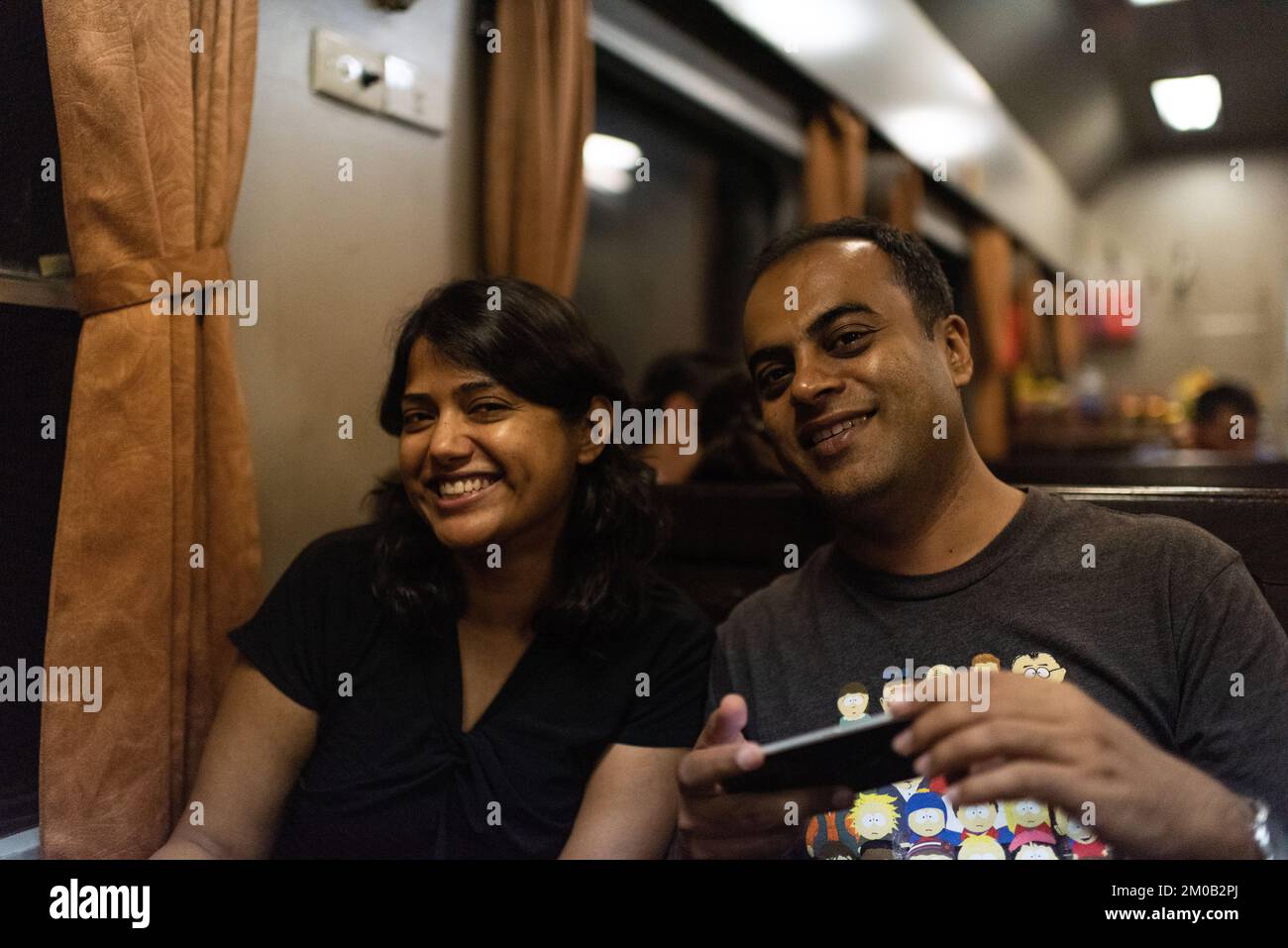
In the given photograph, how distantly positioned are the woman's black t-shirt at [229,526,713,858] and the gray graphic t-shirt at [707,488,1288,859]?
0.48 feet

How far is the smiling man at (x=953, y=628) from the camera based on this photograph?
0.67m

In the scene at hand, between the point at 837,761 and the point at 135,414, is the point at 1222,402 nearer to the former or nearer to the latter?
the point at 837,761

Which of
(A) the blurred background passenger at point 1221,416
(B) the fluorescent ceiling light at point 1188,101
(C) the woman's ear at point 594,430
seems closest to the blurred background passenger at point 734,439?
(C) the woman's ear at point 594,430

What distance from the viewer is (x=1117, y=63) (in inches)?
173

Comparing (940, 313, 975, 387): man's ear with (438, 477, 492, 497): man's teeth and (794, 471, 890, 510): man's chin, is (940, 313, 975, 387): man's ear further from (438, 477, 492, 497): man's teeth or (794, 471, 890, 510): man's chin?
(438, 477, 492, 497): man's teeth

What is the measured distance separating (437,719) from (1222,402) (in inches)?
150

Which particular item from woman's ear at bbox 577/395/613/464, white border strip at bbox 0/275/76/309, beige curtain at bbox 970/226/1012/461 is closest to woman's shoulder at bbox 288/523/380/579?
woman's ear at bbox 577/395/613/464

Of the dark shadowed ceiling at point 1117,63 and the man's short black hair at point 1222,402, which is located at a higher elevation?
the dark shadowed ceiling at point 1117,63

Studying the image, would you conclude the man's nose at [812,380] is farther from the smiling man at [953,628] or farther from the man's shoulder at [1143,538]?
the man's shoulder at [1143,538]

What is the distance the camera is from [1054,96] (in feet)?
15.2

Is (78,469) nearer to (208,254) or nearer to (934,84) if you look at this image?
(208,254)

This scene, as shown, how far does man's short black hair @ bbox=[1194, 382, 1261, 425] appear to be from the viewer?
3.57 metres

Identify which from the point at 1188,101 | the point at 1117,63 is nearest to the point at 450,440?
the point at 1117,63

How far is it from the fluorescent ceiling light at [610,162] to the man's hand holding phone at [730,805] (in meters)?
2.06
